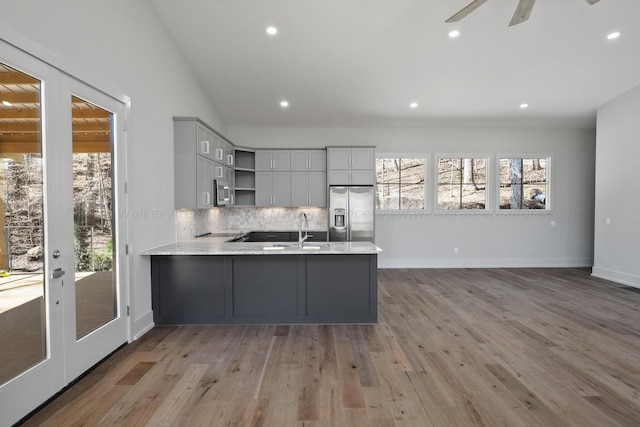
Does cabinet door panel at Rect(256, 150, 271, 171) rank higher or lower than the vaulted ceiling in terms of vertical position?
lower

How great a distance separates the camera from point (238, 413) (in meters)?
2.16

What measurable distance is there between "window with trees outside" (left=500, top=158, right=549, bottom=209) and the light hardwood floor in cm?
319

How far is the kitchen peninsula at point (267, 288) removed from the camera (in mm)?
3756

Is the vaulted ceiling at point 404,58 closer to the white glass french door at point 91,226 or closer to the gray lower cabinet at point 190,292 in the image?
the white glass french door at point 91,226

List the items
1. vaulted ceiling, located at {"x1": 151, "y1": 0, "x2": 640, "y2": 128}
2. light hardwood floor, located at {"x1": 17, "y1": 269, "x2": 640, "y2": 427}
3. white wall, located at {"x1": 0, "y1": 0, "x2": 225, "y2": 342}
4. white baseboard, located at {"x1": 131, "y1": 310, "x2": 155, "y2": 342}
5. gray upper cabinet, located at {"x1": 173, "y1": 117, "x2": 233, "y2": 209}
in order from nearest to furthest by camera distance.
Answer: light hardwood floor, located at {"x1": 17, "y1": 269, "x2": 640, "y2": 427}, white wall, located at {"x1": 0, "y1": 0, "x2": 225, "y2": 342}, white baseboard, located at {"x1": 131, "y1": 310, "x2": 155, "y2": 342}, vaulted ceiling, located at {"x1": 151, "y1": 0, "x2": 640, "y2": 128}, gray upper cabinet, located at {"x1": 173, "y1": 117, "x2": 233, "y2": 209}

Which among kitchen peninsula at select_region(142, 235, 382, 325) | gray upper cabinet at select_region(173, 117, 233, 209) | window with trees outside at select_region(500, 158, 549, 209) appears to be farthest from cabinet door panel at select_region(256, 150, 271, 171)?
window with trees outside at select_region(500, 158, 549, 209)

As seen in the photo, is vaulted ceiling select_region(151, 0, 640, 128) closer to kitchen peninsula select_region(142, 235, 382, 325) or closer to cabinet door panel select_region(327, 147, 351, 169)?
cabinet door panel select_region(327, 147, 351, 169)

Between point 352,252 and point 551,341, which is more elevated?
point 352,252

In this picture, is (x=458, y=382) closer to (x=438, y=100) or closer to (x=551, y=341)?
(x=551, y=341)

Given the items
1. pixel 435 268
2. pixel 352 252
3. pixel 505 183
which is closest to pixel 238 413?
pixel 352 252

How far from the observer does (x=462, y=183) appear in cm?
714

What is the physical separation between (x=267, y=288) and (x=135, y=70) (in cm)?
274

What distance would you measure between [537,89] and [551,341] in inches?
169

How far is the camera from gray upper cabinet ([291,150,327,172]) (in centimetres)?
671
